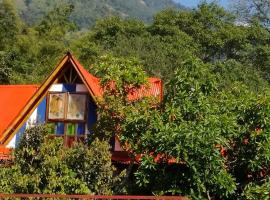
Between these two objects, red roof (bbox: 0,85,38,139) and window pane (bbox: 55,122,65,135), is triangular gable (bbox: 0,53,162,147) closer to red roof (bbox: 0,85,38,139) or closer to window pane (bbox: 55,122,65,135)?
window pane (bbox: 55,122,65,135)

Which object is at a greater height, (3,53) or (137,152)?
(3,53)

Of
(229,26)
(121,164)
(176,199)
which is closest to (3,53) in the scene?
(229,26)

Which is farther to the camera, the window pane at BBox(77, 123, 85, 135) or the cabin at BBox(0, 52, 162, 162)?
the window pane at BBox(77, 123, 85, 135)

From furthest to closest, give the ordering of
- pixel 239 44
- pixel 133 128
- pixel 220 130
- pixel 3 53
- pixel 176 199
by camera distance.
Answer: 1. pixel 239 44
2. pixel 3 53
3. pixel 133 128
4. pixel 220 130
5. pixel 176 199

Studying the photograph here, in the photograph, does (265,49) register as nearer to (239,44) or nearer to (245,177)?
(239,44)

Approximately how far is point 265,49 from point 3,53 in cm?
1587

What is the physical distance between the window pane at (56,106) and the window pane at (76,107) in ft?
0.73

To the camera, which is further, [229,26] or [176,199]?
[229,26]

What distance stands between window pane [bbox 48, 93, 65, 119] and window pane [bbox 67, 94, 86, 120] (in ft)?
0.73

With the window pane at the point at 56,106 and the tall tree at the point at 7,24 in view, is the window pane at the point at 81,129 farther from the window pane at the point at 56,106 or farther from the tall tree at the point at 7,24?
the tall tree at the point at 7,24

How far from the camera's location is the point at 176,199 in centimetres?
798

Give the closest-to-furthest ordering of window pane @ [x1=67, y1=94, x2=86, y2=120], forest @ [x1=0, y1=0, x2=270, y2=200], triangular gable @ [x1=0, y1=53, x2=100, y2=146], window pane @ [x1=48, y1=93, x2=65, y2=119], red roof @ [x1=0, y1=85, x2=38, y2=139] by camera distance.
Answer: forest @ [x1=0, y1=0, x2=270, y2=200]
triangular gable @ [x1=0, y1=53, x2=100, y2=146]
window pane @ [x1=67, y1=94, x2=86, y2=120]
window pane @ [x1=48, y1=93, x2=65, y2=119]
red roof @ [x1=0, y1=85, x2=38, y2=139]

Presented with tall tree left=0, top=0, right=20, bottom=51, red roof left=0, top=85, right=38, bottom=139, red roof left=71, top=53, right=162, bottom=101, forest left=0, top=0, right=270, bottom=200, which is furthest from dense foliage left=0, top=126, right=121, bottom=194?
tall tree left=0, top=0, right=20, bottom=51

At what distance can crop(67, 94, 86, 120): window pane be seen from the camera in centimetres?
1562
